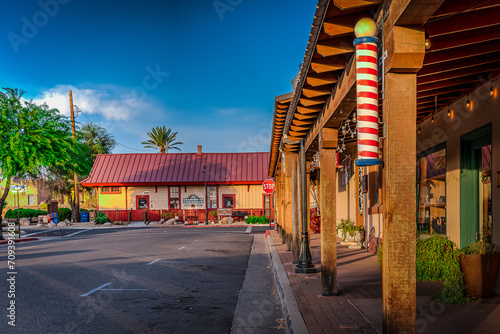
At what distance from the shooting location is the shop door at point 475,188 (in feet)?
22.7

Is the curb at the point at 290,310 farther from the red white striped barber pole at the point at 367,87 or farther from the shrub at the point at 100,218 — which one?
the shrub at the point at 100,218

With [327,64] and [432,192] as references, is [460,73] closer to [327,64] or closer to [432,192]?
[327,64]

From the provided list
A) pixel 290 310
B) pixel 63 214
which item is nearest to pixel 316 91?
pixel 290 310

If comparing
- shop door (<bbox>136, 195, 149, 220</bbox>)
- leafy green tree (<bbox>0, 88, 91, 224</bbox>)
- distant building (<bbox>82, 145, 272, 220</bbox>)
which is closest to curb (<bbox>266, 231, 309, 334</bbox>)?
leafy green tree (<bbox>0, 88, 91, 224</bbox>)

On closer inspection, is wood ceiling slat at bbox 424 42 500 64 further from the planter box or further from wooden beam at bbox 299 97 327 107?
the planter box

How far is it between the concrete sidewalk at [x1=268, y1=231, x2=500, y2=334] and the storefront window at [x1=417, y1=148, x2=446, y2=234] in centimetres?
184

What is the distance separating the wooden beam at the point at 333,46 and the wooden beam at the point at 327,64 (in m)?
0.45

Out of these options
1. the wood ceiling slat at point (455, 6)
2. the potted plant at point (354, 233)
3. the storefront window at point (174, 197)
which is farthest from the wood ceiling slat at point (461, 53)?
the storefront window at point (174, 197)

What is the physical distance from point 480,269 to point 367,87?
12.4 feet

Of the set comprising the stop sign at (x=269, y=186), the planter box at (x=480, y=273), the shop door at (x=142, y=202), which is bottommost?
the shop door at (x=142, y=202)

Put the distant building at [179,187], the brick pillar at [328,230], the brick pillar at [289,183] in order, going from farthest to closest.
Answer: the distant building at [179,187] → the brick pillar at [289,183] → the brick pillar at [328,230]

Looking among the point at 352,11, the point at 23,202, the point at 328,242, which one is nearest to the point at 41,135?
the point at 328,242

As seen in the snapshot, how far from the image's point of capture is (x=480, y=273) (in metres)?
5.94

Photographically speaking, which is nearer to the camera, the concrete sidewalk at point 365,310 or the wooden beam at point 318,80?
the concrete sidewalk at point 365,310
